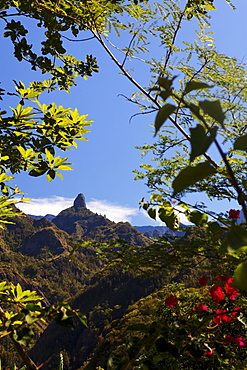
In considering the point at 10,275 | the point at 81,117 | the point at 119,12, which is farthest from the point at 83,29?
the point at 10,275

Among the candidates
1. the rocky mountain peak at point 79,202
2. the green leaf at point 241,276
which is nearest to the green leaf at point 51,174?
the green leaf at point 241,276

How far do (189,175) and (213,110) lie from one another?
0.31ft

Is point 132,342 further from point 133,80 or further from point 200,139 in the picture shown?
point 133,80

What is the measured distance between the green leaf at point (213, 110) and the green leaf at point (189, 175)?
8 cm

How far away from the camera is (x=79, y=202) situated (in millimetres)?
160750

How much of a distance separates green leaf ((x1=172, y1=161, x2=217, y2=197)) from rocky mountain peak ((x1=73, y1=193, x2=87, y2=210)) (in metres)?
158

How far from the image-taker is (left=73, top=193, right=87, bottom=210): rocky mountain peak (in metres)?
157

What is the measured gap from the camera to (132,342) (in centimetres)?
81

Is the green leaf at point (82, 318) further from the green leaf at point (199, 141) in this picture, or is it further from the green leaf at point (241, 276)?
the green leaf at point (199, 141)

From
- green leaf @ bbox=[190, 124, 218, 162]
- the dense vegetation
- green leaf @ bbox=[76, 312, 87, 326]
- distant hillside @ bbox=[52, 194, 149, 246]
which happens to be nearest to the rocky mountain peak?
distant hillside @ bbox=[52, 194, 149, 246]

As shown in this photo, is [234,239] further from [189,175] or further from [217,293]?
[217,293]

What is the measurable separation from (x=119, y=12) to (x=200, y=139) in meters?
2.44

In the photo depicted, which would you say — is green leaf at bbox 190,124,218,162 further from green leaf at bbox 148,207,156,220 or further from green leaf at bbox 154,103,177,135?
green leaf at bbox 148,207,156,220

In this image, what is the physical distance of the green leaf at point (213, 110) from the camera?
0.32 metres
